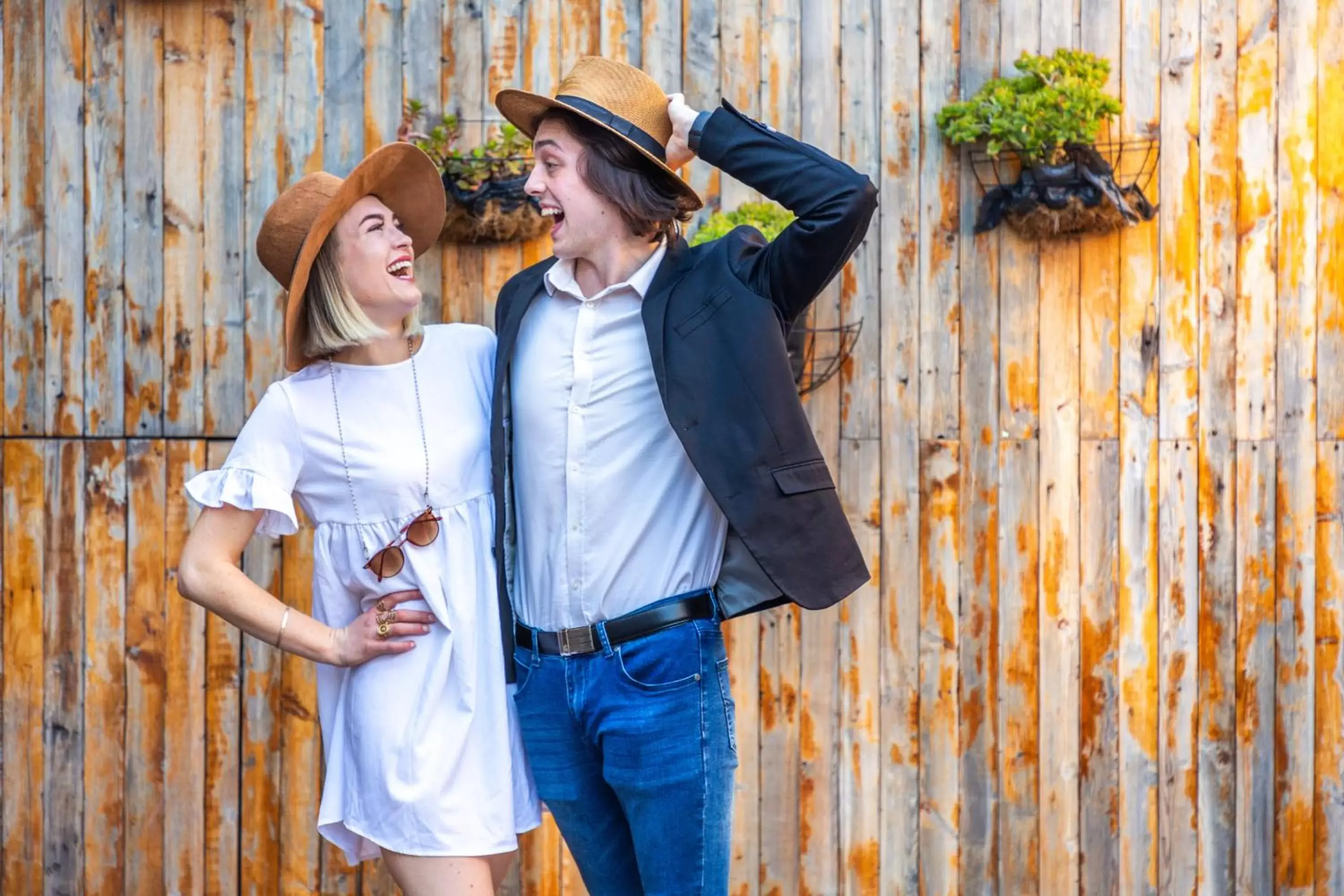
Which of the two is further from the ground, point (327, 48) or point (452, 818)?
point (327, 48)

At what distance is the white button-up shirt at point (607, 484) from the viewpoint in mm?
1780

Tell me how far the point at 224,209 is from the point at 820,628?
1797 millimetres

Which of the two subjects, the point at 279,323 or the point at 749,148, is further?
the point at 279,323

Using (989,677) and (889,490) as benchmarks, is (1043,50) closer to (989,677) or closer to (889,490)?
(889,490)

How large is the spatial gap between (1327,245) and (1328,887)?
166 centimetres

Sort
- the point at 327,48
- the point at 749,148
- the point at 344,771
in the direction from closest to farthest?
the point at 749,148
the point at 344,771
the point at 327,48

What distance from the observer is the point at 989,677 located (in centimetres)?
288

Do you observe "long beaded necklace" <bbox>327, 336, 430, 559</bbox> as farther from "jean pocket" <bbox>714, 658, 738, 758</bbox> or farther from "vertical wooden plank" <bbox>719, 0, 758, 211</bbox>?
"vertical wooden plank" <bbox>719, 0, 758, 211</bbox>

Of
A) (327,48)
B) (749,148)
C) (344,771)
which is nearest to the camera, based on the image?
(749,148)

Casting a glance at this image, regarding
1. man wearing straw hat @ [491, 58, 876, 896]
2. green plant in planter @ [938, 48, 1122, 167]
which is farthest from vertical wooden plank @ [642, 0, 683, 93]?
man wearing straw hat @ [491, 58, 876, 896]

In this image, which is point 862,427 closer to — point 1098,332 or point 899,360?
point 899,360

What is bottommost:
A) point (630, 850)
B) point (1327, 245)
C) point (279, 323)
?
point (630, 850)

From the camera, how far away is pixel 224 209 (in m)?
2.83

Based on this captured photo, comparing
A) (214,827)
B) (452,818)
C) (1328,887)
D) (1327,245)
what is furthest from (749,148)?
(1328,887)
